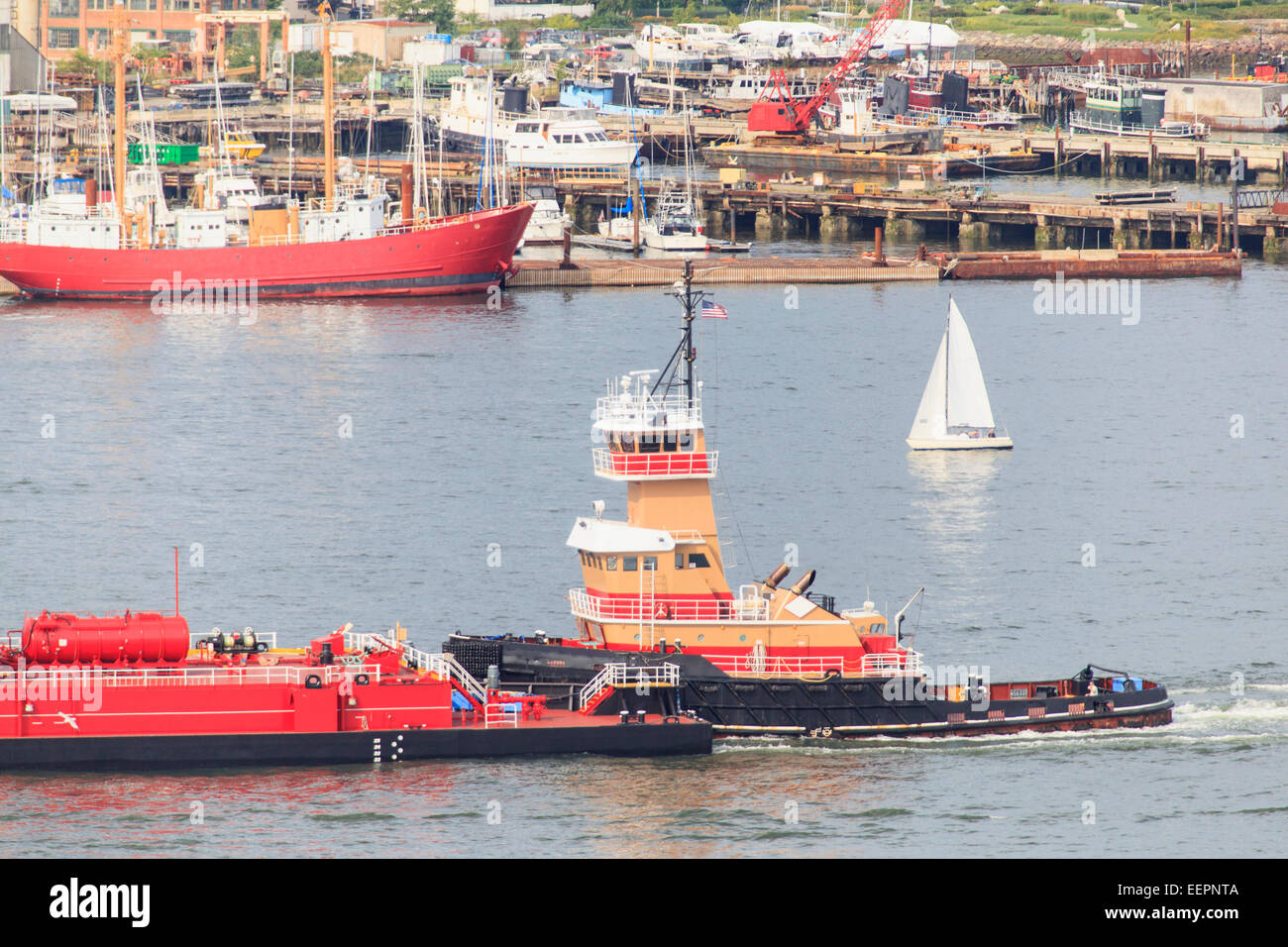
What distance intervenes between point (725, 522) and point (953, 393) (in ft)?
51.8

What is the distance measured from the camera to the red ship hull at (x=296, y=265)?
4048 inches

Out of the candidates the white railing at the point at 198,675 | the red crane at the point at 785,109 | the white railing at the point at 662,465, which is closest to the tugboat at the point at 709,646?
the white railing at the point at 662,465

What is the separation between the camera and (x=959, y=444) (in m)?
70.1

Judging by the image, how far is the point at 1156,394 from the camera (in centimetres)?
8131

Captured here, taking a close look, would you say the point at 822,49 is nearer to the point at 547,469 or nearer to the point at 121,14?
the point at 121,14

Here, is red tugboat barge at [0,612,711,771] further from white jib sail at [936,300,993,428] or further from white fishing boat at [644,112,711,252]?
white fishing boat at [644,112,711,252]

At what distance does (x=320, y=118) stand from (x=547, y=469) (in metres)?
103

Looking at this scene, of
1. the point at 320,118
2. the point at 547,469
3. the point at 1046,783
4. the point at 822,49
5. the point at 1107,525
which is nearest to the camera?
the point at 1046,783

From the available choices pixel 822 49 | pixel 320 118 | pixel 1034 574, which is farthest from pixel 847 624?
pixel 822 49

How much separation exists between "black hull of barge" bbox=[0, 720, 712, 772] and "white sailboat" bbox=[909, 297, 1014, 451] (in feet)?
103
